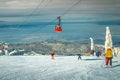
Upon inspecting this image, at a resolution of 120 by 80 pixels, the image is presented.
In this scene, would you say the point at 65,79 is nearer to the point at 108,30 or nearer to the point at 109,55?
the point at 109,55

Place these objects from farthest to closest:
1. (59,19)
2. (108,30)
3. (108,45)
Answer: (108,30), (108,45), (59,19)

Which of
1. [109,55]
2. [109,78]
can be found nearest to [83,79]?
[109,78]

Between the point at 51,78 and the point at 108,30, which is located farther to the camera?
the point at 108,30

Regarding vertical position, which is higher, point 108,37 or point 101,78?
point 108,37

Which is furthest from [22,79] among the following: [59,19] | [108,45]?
[108,45]

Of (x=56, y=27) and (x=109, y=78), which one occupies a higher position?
(x=56, y=27)

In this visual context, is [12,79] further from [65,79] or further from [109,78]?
[109,78]

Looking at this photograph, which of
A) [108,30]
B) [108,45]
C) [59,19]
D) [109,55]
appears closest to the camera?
[109,55]

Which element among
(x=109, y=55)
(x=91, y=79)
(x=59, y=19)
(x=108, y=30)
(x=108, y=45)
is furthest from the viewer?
(x=108, y=30)

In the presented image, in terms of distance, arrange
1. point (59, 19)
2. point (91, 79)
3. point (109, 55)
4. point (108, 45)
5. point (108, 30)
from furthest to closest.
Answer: point (108, 30) → point (108, 45) → point (59, 19) → point (109, 55) → point (91, 79)
